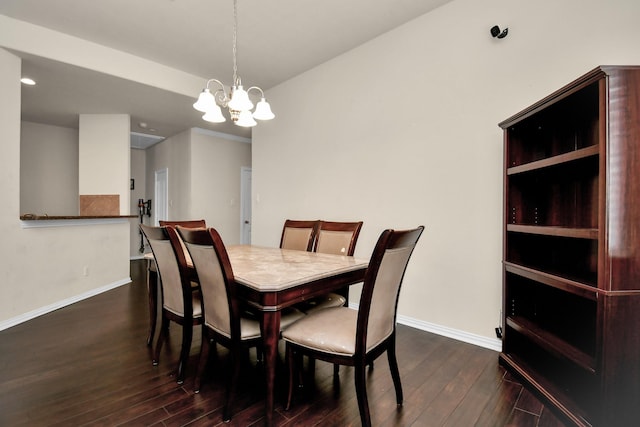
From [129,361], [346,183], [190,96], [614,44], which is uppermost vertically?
[190,96]

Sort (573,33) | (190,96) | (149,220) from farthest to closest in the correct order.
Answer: (149,220), (190,96), (573,33)

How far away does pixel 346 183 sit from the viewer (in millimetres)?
3318

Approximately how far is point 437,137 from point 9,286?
13.6 feet

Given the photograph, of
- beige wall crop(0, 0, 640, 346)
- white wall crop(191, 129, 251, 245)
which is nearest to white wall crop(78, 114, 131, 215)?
white wall crop(191, 129, 251, 245)

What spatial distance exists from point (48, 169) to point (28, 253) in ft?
11.0

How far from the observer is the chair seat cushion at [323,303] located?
203 cm

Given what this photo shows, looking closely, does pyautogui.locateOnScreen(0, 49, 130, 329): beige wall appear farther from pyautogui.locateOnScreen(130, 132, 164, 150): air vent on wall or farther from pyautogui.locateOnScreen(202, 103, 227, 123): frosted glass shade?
pyautogui.locateOnScreen(130, 132, 164, 150): air vent on wall

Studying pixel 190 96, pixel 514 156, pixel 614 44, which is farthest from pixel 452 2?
pixel 190 96

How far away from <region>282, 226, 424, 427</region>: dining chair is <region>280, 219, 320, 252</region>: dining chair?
113cm

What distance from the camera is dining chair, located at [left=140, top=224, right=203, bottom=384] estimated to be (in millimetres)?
1771

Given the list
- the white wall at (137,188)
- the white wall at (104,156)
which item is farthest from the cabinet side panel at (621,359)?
the white wall at (137,188)

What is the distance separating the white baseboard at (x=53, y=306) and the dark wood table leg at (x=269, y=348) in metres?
2.85

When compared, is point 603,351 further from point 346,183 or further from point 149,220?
point 149,220

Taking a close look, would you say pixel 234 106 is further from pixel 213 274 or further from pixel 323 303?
pixel 323 303
